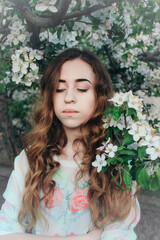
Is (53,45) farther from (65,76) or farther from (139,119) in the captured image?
(139,119)

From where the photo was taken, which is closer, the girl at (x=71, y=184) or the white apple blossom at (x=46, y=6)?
the girl at (x=71, y=184)

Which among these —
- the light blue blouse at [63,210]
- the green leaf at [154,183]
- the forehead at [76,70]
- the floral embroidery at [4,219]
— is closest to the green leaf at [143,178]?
the green leaf at [154,183]

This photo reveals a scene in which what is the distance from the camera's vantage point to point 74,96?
150 centimetres

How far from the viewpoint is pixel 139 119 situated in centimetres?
129

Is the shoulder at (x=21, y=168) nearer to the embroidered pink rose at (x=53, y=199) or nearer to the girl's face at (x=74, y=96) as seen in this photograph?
the embroidered pink rose at (x=53, y=199)

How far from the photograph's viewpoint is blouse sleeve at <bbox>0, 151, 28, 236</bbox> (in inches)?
59.8

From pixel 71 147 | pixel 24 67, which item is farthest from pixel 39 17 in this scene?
pixel 71 147

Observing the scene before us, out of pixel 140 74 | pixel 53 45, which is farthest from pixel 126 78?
pixel 53 45

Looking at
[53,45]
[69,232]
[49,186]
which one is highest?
[53,45]

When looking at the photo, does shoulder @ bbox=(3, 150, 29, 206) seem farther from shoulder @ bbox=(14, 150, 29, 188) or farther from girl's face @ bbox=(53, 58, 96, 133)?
girl's face @ bbox=(53, 58, 96, 133)

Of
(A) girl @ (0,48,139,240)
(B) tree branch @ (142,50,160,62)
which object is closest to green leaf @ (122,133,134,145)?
(A) girl @ (0,48,139,240)

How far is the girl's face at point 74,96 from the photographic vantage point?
1.51 meters

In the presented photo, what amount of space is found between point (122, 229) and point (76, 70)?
94cm

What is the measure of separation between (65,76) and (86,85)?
0.44 ft
